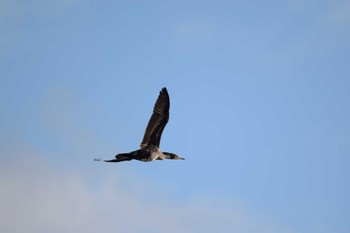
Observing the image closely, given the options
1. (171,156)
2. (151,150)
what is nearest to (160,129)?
(151,150)

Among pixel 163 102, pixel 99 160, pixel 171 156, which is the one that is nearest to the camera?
pixel 99 160

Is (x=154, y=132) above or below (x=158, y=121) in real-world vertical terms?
below

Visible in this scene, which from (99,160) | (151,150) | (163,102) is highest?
(163,102)

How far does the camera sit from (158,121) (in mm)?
29766

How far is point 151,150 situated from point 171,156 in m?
3.32

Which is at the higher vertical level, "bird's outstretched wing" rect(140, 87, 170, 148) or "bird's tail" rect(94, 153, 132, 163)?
"bird's outstretched wing" rect(140, 87, 170, 148)

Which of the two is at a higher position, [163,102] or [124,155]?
[163,102]

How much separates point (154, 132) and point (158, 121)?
81 cm

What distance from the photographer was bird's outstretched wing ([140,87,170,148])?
29.3 meters

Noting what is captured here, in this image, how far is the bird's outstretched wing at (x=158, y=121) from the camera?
29.3 m

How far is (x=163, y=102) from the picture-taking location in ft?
96.4

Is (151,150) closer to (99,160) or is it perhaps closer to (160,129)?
(160,129)

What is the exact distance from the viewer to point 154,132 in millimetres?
30109

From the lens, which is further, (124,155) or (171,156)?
(171,156)
